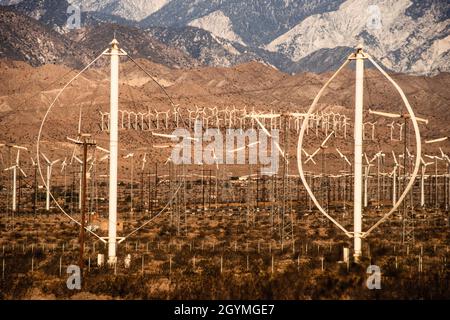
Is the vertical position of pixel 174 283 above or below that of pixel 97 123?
below

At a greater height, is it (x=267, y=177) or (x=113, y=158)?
(x=113, y=158)

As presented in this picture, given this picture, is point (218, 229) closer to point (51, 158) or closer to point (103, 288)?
point (103, 288)

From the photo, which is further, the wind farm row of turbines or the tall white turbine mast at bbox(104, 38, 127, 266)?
the tall white turbine mast at bbox(104, 38, 127, 266)

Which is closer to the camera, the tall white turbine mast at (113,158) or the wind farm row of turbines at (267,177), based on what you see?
the wind farm row of turbines at (267,177)

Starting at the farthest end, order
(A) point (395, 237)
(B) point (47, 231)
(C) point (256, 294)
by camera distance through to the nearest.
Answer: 1. (B) point (47, 231)
2. (A) point (395, 237)
3. (C) point (256, 294)

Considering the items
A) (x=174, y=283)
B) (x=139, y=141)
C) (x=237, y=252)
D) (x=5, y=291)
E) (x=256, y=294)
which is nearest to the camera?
(x=256, y=294)

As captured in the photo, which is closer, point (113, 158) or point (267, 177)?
point (113, 158)

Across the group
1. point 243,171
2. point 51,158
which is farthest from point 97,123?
point 243,171

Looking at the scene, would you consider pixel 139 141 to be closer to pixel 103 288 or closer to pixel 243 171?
pixel 243 171
